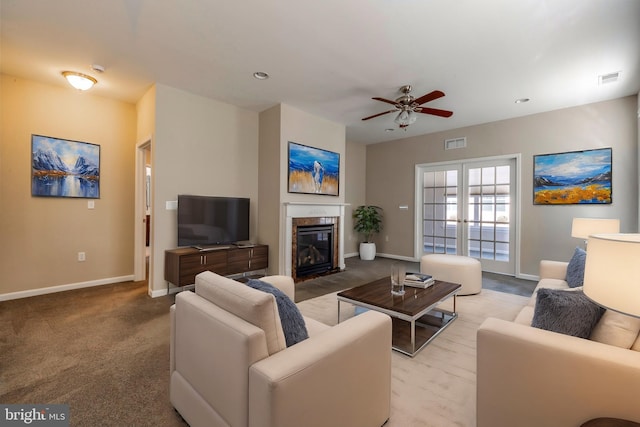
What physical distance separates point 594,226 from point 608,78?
1910mm

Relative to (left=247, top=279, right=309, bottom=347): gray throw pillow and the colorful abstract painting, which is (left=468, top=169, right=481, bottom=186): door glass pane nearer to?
the colorful abstract painting

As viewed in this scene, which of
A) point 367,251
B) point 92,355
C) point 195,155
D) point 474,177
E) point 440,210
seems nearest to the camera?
point 92,355

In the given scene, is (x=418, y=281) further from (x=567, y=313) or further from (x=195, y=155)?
(x=195, y=155)

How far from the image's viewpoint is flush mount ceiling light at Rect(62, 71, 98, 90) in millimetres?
3355

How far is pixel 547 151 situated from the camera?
4.64 m

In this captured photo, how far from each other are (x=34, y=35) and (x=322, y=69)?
2797 millimetres

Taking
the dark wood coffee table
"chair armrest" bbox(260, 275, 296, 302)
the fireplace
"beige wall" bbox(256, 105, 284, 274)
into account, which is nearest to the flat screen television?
"beige wall" bbox(256, 105, 284, 274)

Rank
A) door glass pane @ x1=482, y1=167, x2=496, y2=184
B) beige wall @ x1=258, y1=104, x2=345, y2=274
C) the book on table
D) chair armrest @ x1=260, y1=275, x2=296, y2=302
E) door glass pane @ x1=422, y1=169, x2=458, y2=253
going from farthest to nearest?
door glass pane @ x1=422, y1=169, x2=458, y2=253, door glass pane @ x1=482, y1=167, x2=496, y2=184, beige wall @ x1=258, y1=104, x2=345, y2=274, the book on table, chair armrest @ x1=260, y1=275, x2=296, y2=302

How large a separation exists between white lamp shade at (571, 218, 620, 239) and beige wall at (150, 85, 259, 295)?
431 cm

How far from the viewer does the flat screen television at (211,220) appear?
3.88 m

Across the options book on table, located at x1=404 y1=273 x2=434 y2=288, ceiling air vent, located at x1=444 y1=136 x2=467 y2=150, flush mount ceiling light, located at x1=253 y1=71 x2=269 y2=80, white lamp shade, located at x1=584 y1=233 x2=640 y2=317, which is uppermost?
flush mount ceiling light, located at x1=253 y1=71 x2=269 y2=80

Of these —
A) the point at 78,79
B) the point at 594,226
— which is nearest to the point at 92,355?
the point at 78,79

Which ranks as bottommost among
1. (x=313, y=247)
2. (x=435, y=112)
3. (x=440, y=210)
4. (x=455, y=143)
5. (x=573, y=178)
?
(x=313, y=247)

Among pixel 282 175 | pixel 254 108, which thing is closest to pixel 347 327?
pixel 282 175
